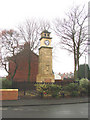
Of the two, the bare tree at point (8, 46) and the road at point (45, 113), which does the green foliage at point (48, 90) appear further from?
the bare tree at point (8, 46)

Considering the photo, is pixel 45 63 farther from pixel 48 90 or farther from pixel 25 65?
pixel 48 90

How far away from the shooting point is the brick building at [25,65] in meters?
26.4

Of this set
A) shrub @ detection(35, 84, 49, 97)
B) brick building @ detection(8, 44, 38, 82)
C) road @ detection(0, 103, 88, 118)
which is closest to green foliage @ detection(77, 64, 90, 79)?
brick building @ detection(8, 44, 38, 82)

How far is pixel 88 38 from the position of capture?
23.7 metres

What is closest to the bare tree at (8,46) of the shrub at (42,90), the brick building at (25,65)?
the brick building at (25,65)

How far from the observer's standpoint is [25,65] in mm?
30375

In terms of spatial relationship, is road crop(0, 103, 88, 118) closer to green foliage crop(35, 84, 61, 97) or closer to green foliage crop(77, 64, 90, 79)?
green foliage crop(35, 84, 61, 97)

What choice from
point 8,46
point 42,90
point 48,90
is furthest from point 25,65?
point 48,90

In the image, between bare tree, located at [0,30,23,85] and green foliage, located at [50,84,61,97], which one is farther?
bare tree, located at [0,30,23,85]

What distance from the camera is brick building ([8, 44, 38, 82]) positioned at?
86.5ft

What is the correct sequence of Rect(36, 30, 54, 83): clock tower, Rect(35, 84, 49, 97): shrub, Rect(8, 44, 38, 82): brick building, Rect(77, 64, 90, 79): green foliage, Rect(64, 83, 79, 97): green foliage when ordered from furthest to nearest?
Rect(77, 64, 90, 79): green foliage, Rect(8, 44, 38, 82): brick building, Rect(36, 30, 54, 83): clock tower, Rect(64, 83, 79, 97): green foliage, Rect(35, 84, 49, 97): shrub

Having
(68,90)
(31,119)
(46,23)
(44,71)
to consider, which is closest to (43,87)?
(68,90)

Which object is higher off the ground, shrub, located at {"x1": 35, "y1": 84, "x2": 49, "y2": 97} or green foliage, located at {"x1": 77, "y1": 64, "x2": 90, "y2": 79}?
green foliage, located at {"x1": 77, "y1": 64, "x2": 90, "y2": 79}

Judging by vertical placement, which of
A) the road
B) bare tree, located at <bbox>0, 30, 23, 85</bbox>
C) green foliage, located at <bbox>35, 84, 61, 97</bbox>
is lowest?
Result: the road
